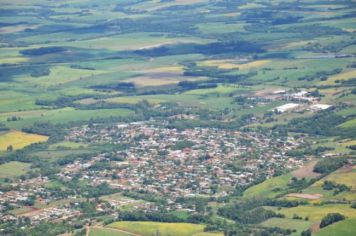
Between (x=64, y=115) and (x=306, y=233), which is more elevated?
(x=306, y=233)

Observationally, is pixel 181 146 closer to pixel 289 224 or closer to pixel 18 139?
pixel 18 139

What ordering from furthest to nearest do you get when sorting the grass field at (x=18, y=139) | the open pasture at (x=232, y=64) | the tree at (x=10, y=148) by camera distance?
the open pasture at (x=232, y=64) → the grass field at (x=18, y=139) → the tree at (x=10, y=148)

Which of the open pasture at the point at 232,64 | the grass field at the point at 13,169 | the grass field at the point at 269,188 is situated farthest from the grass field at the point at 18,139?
the open pasture at the point at 232,64

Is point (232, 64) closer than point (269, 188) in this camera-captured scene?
No

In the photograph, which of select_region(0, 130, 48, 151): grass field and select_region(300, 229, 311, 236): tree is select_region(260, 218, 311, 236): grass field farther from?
select_region(0, 130, 48, 151): grass field

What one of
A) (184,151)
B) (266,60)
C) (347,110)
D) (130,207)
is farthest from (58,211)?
(266,60)

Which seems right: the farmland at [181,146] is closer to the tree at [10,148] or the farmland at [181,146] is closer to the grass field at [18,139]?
the grass field at [18,139]

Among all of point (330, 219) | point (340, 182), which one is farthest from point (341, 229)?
point (340, 182)
